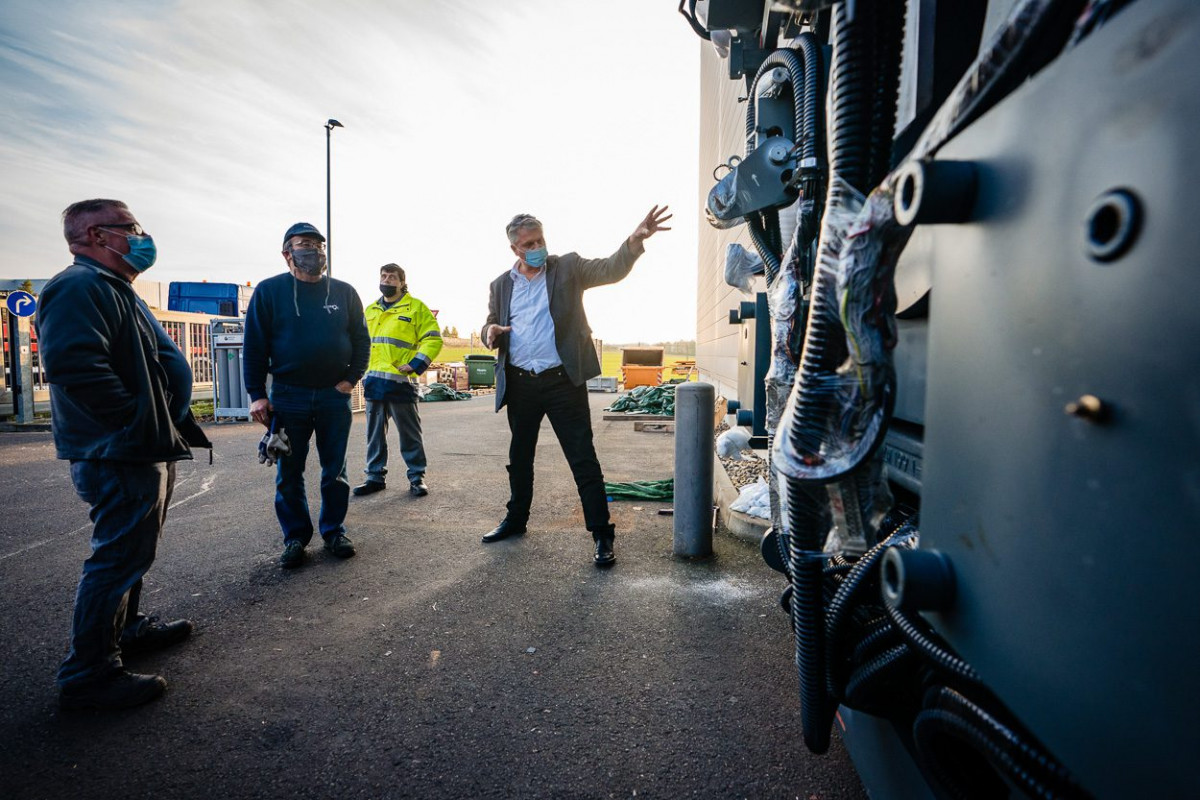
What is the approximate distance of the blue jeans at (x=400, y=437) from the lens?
552 centimetres

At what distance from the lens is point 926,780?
1.11m

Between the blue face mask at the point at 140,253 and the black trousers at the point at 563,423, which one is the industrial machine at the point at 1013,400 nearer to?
the black trousers at the point at 563,423

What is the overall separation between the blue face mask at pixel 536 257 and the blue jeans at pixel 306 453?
1454mm

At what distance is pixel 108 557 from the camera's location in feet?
7.36

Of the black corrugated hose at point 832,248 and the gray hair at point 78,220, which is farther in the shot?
the gray hair at point 78,220

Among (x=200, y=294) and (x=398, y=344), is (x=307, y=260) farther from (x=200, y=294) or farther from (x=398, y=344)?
(x=200, y=294)

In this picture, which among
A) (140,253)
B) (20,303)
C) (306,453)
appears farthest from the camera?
(20,303)

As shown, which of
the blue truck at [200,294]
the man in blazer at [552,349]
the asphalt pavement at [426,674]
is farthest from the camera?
the blue truck at [200,294]

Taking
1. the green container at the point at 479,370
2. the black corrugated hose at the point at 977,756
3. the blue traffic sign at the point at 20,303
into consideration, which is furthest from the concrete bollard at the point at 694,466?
the green container at the point at 479,370

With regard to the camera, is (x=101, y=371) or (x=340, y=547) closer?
(x=101, y=371)

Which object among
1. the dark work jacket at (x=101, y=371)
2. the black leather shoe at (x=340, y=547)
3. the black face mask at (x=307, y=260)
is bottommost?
the black leather shoe at (x=340, y=547)

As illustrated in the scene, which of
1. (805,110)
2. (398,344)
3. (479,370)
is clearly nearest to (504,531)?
(398,344)

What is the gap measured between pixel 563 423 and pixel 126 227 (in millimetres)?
2290

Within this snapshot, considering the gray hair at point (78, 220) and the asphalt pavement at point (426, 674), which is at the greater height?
the gray hair at point (78, 220)
